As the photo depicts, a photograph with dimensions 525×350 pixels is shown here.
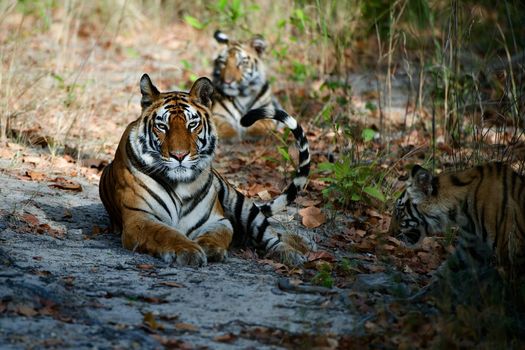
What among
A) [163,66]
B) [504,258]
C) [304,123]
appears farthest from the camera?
[163,66]

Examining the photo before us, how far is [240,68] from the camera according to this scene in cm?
1066

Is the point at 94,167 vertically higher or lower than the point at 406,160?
lower

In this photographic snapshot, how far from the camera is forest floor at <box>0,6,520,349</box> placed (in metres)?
4.20

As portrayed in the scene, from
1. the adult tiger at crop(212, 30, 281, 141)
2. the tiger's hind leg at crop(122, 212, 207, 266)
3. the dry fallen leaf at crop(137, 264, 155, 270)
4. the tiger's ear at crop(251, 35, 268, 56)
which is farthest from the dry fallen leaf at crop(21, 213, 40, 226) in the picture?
the tiger's ear at crop(251, 35, 268, 56)

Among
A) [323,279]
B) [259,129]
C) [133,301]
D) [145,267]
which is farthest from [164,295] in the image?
[259,129]

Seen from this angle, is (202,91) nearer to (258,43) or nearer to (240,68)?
(240,68)

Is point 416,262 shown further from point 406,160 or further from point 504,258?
point 406,160

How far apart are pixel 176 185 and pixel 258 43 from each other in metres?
4.97

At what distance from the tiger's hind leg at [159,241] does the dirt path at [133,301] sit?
6cm

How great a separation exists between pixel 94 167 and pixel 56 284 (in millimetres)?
3445

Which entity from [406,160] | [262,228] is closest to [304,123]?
[406,160]

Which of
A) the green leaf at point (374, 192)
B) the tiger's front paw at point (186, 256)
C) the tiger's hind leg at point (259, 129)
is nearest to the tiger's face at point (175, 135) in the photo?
the tiger's front paw at point (186, 256)

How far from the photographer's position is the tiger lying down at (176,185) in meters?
5.80

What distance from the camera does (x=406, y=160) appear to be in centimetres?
803
